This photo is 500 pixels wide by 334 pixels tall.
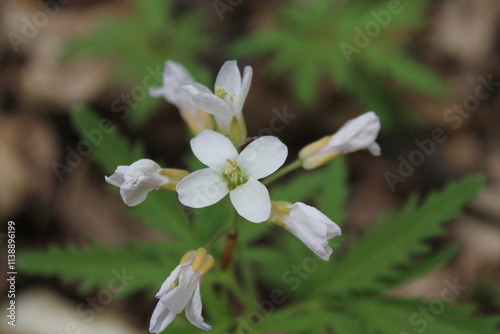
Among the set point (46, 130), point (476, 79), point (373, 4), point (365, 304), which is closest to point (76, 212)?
point (46, 130)

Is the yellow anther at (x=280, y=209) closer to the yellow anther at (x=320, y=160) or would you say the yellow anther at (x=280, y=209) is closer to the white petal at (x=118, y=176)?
the yellow anther at (x=320, y=160)

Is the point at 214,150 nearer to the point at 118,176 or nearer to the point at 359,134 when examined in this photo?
the point at 118,176

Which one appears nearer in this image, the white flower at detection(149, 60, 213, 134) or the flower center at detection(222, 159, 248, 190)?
the flower center at detection(222, 159, 248, 190)

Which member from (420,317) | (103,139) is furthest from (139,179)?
(420,317)

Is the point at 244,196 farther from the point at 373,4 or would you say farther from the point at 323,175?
the point at 373,4

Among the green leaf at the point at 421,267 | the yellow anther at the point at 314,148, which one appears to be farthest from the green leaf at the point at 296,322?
the yellow anther at the point at 314,148

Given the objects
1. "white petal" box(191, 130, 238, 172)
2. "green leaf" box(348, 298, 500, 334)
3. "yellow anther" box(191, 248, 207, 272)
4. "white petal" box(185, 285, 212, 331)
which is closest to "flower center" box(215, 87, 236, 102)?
"white petal" box(191, 130, 238, 172)

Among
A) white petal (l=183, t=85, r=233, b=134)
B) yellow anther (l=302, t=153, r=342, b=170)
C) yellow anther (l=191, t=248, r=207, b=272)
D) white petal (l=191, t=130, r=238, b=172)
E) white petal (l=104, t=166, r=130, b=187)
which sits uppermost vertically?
white petal (l=183, t=85, r=233, b=134)

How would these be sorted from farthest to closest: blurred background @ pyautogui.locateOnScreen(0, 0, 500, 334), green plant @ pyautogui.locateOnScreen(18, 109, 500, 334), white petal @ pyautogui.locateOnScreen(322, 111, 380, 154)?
blurred background @ pyautogui.locateOnScreen(0, 0, 500, 334)
green plant @ pyautogui.locateOnScreen(18, 109, 500, 334)
white petal @ pyautogui.locateOnScreen(322, 111, 380, 154)

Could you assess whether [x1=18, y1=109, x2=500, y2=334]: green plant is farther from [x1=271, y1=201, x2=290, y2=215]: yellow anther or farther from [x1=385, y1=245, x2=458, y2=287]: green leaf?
[x1=271, y1=201, x2=290, y2=215]: yellow anther
